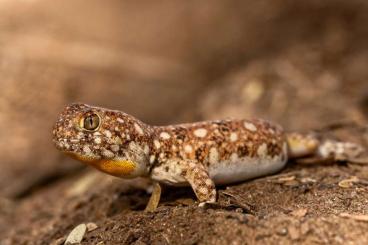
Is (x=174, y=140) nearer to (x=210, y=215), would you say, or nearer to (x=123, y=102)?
(x=210, y=215)

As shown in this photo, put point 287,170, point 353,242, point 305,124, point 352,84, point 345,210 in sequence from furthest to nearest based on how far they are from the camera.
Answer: point 352,84
point 305,124
point 287,170
point 345,210
point 353,242

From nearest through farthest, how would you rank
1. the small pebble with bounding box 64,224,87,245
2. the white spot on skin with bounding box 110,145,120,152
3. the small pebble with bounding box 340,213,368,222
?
1. the small pebble with bounding box 340,213,368,222
2. the white spot on skin with bounding box 110,145,120,152
3. the small pebble with bounding box 64,224,87,245

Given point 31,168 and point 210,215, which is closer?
point 210,215

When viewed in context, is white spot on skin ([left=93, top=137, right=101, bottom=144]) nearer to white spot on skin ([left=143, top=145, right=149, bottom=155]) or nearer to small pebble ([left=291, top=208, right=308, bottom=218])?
white spot on skin ([left=143, top=145, right=149, bottom=155])

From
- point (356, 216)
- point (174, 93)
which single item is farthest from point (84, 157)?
point (174, 93)

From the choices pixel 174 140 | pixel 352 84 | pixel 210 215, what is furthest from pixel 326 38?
pixel 210 215

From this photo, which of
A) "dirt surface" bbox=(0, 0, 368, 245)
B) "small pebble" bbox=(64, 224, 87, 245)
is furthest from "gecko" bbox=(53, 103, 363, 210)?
"small pebble" bbox=(64, 224, 87, 245)

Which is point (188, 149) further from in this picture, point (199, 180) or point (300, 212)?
point (300, 212)
